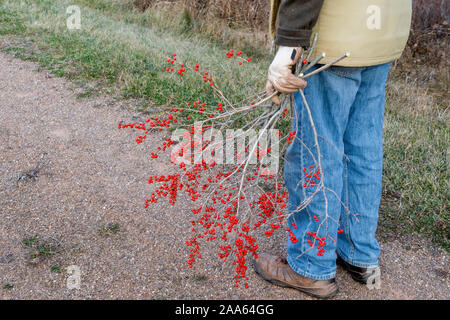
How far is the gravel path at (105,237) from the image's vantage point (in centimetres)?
219

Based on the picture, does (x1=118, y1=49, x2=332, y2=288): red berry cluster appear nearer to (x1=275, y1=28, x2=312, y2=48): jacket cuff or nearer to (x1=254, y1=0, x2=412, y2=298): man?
(x1=254, y1=0, x2=412, y2=298): man

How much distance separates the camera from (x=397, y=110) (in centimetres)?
431

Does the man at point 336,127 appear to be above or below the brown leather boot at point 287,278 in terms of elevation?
above

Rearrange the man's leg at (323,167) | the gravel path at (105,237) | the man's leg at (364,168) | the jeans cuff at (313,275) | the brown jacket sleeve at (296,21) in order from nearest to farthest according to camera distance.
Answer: the brown jacket sleeve at (296,21), the man's leg at (323,167), the man's leg at (364,168), the jeans cuff at (313,275), the gravel path at (105,237)

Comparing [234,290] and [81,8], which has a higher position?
[81,8]

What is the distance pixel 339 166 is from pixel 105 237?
1.44 m

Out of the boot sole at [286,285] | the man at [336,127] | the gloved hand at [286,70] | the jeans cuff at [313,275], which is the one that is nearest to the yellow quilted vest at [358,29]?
the man at [336,127]

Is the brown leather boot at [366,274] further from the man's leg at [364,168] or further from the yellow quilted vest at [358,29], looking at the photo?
the yellow quilted vest at [358,29]

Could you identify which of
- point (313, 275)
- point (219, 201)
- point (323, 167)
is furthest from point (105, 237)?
point (323, 167)

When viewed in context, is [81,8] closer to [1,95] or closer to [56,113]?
[1,95]

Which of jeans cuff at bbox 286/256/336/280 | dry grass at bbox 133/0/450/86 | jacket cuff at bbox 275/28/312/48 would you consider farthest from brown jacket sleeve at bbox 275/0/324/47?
dry grass at bbox 133/0/450/86
